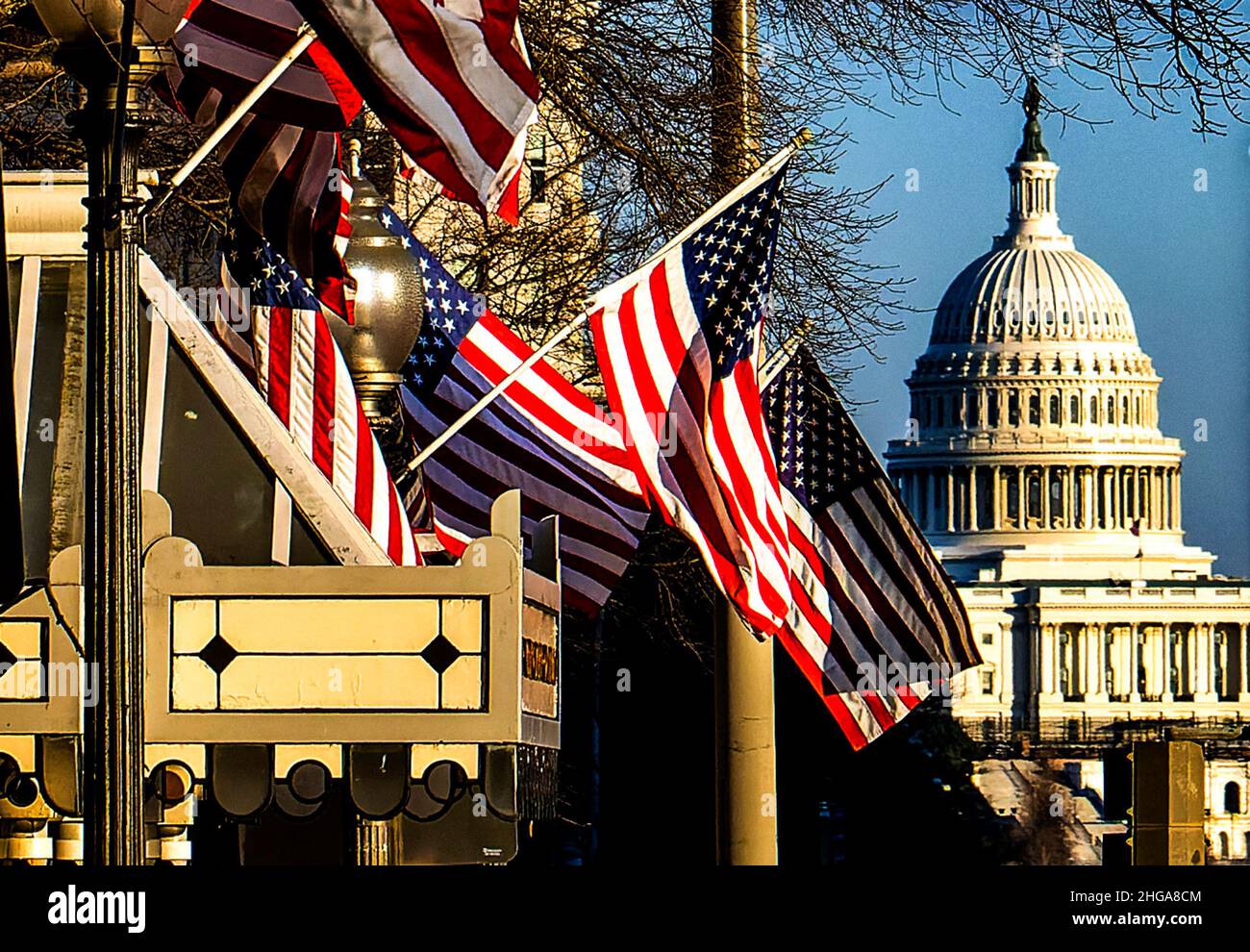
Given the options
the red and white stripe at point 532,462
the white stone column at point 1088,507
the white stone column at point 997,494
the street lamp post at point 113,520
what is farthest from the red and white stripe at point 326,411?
the white stone column at point 1088,507

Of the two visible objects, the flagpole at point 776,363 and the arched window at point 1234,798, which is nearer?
the flagpole at point 776,363

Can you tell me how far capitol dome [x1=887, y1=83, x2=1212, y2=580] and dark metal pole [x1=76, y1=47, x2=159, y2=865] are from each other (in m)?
156

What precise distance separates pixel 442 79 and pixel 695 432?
3.63 metres

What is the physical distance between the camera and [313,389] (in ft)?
36.4

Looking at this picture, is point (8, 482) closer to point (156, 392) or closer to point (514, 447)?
point (156, 392)

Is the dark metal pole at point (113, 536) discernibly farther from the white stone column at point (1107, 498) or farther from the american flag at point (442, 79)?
the white stone column at point (1107, 498)

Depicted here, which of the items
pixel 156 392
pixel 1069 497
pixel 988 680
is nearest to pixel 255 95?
pixel 156 392

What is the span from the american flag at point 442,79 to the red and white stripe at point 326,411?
1.91m

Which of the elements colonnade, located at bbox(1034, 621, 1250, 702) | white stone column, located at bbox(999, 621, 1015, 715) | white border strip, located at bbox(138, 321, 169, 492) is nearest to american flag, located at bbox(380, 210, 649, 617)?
white border strip, located at bbox(138, 321, 169, 492)

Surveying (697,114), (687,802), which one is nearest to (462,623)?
(697,114)

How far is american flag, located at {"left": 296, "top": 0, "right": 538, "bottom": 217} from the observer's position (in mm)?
8336

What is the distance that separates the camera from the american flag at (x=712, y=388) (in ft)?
38.4

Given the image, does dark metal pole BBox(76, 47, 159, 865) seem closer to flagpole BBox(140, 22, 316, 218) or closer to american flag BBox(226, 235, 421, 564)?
flagpole BBox(140, 22, 316, 218)

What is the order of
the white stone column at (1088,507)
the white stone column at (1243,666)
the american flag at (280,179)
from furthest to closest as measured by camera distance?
the white stone column at (1088,507) < the white stone column at (1243,666) < the american flag at (280,179)
